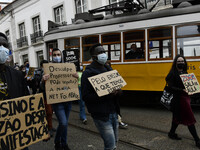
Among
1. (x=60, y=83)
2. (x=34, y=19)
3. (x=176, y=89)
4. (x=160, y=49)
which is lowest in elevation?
(x=176, y=89)

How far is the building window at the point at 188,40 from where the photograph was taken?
6.07m

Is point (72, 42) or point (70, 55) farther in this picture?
point (72, 42)

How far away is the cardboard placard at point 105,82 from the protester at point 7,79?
859 millimetres

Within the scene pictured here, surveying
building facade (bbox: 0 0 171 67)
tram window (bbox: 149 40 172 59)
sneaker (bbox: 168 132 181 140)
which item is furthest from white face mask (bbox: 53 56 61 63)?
building facade (bbox: 0 0 171 67)

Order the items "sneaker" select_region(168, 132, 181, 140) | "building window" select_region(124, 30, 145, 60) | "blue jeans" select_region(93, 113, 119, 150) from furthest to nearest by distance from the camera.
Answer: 1. "building window" select_region(124, 30, 145, 60)
2. "sneaker" select_region(168, 132, 181, 140)
3. "blue jeans" select_region(93, 113, 119, 150)

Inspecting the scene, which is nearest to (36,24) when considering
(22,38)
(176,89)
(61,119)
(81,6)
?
(22,38)

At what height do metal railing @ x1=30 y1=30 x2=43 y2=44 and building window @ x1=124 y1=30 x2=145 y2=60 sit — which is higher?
metal railing @ x1=30 y1=30 x2=43 y2=44

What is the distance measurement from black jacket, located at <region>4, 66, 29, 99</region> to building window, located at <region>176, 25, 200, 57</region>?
17.4 ft

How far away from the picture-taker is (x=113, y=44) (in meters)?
7.38

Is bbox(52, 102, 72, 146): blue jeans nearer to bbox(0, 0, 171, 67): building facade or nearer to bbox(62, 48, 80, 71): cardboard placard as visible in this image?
bbox(62, 48, 80, 71): cardboard placard

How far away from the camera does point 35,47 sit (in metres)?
19.1

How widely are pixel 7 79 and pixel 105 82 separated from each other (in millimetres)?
1186

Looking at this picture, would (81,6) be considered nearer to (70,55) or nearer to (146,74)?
(146,74)

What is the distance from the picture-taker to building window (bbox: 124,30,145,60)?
22.5ft
